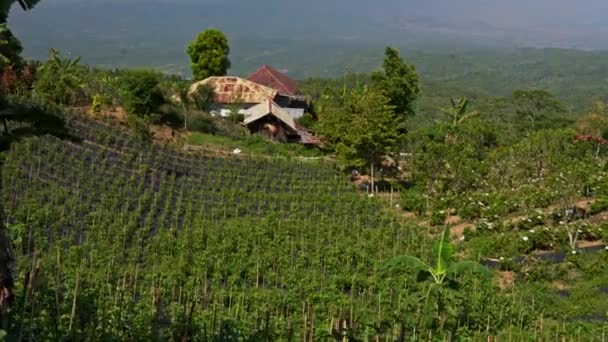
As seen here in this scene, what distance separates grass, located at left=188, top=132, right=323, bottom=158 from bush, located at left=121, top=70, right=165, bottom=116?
1933 mm

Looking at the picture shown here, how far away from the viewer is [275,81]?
4256 centimetres

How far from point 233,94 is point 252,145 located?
8.78 meters

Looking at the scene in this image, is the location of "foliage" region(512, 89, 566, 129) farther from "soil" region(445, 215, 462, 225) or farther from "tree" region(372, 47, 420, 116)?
"soil" region(445, 215, 462, 225)

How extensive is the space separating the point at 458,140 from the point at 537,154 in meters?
4.67

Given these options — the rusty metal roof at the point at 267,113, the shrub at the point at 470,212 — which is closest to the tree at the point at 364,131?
the shrub at the point at 470,212

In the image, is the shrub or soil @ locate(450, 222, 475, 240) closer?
soil @ locate(450, 222, 475, 240)

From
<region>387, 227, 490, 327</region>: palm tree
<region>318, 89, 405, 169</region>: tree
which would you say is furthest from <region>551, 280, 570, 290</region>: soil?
<region>318, 89, 405, 169</region>: tree

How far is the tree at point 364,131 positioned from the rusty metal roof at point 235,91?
39.1 feet

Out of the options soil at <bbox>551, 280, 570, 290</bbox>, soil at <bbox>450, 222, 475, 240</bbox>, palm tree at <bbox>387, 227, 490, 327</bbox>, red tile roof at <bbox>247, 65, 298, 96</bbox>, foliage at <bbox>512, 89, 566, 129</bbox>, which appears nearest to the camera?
palm tree at <bbox>387, 227, 490, 327</bbox>

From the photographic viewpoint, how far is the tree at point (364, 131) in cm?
2170

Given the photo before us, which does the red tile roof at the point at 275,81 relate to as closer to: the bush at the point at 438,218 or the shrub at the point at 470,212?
the bush at the point at 438,218

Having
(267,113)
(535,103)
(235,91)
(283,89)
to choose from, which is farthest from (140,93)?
(535,103)

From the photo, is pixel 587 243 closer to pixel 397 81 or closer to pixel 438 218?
pixel 438 218

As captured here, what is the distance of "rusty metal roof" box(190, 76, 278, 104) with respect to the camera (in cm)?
3422
